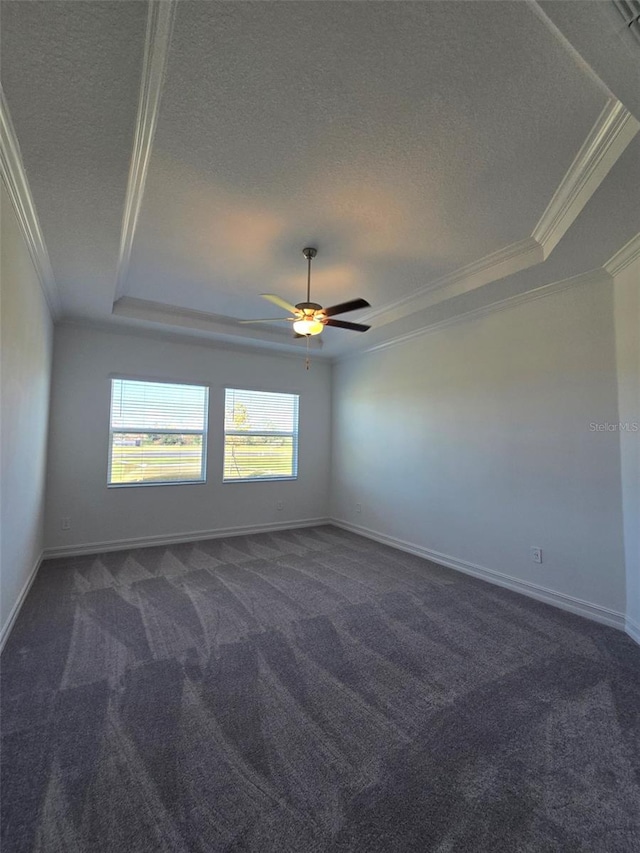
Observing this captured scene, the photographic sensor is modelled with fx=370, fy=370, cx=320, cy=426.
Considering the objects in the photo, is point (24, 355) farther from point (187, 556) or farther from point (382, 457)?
point (382, 457)

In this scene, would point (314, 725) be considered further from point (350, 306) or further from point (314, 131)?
point (314, 131)

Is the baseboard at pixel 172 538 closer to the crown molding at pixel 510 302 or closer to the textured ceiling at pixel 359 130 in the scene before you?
the crown molding at pixel 510 302

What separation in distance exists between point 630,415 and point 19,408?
4428mm

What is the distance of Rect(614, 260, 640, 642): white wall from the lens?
2639 mm

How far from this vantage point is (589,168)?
6.50 feet

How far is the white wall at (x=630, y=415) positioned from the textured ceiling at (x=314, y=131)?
357 millimetres

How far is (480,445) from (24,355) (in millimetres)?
4059

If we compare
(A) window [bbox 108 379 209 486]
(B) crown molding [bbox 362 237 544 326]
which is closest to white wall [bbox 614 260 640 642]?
(B) crown molding [bbox 362 237 544 326]

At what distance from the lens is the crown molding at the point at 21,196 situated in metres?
1.69

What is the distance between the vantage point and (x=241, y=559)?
419 centimetres

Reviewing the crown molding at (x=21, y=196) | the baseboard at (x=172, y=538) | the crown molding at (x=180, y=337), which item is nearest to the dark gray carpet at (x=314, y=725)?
the baseboard at (x=172, y=538)

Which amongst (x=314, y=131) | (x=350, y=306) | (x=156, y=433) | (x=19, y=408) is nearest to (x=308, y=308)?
(x=350, y=306)

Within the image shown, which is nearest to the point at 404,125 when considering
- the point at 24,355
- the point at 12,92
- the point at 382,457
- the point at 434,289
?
the point at 12,92

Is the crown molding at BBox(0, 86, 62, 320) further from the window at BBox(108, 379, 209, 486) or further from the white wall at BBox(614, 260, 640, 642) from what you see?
the white wall at BBox(614, 260, 640, 642)
